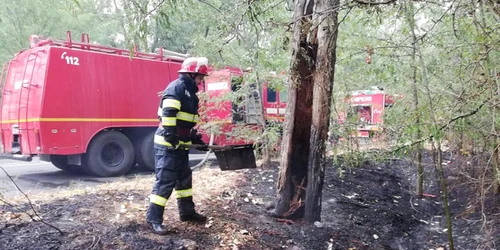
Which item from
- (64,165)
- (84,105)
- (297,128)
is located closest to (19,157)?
(64,165)

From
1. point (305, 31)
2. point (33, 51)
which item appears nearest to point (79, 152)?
point (33, 51)

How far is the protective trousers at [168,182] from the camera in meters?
3.76

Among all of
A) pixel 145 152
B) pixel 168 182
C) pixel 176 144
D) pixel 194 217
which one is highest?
pixel 176 144

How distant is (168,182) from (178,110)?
0.71 metres

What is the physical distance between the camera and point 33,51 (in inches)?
307

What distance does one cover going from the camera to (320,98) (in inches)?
171

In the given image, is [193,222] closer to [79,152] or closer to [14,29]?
[79,152]

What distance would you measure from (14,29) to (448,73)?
12.2 meters

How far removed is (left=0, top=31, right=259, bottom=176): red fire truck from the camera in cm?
739

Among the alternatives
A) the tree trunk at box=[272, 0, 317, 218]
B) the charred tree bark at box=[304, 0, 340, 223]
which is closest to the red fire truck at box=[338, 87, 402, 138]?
the charred tree bark at box=[304, 0, 340, 223]

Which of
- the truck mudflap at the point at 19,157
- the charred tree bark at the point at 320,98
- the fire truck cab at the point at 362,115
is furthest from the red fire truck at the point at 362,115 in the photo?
the truck mudflap at the point at 19,157

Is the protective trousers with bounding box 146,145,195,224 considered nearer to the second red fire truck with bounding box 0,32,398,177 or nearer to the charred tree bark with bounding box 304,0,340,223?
the charred tree bark with bounding box 304,0,340,223

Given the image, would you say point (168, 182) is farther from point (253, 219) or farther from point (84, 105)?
point (84, 105)

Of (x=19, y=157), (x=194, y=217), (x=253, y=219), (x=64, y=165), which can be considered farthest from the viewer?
(x=64, y=165)
